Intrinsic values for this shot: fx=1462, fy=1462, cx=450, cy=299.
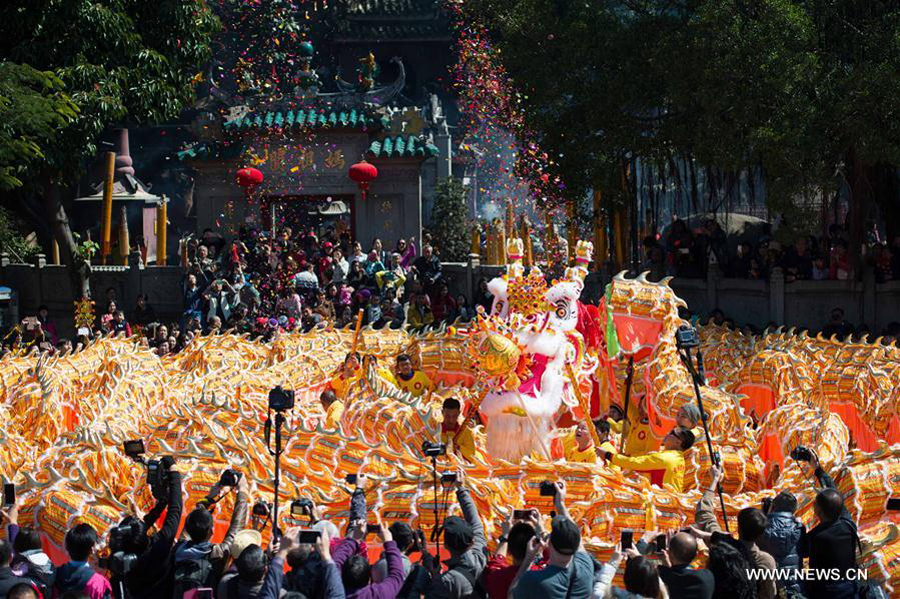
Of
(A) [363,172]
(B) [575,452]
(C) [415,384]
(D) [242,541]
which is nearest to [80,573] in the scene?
(D) [242,541]

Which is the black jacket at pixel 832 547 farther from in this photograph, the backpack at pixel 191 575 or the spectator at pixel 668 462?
the backpack at pixel 191 575

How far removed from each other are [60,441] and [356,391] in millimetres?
2573

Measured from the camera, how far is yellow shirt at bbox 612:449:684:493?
357 inches

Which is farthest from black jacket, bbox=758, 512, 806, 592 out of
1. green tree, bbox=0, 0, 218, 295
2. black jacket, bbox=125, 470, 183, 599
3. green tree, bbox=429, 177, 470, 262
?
green tree, bbox=429, 177, 470, 262

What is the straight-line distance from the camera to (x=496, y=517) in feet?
27.0

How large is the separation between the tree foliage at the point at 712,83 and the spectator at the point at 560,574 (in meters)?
10.5

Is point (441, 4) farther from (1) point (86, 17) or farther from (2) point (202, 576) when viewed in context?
(2) point (202, 576)

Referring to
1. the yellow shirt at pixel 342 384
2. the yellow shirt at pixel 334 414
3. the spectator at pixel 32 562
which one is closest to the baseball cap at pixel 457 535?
the spectator at pixel 32 562

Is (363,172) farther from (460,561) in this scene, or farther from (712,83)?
(460,561)

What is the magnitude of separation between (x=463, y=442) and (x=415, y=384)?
2.44m

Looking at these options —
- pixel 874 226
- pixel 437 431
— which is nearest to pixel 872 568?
pixel 437 431

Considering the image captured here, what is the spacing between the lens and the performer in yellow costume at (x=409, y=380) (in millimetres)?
12844

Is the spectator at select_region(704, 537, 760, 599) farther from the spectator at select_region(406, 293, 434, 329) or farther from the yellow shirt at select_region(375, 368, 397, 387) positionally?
the spectator at select_region(406, 293, 434, 329)

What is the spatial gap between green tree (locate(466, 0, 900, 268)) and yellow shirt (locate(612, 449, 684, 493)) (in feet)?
23.8
